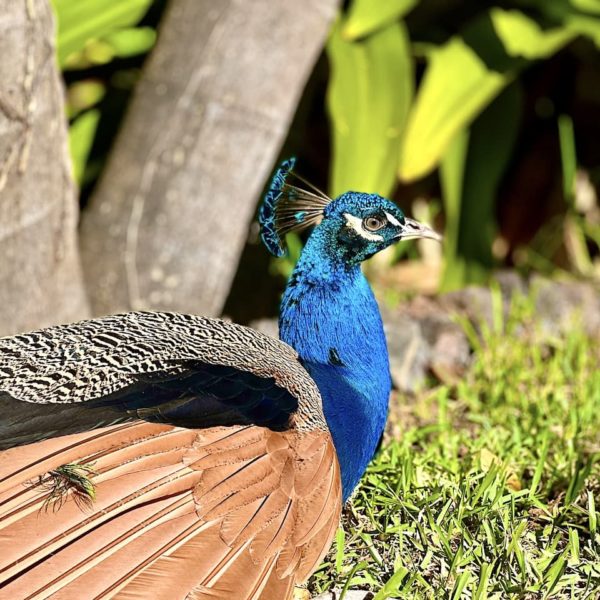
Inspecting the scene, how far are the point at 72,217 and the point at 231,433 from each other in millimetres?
1591

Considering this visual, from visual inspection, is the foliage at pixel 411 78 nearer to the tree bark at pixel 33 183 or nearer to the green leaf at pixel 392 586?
the tree bark at pixel 33 183

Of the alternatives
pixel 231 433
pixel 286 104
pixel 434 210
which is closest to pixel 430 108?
pixel 286 104

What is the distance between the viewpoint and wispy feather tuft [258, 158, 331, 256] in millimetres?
2531

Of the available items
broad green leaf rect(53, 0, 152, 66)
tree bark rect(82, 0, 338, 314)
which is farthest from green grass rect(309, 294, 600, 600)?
broad green leaf rect(53, 0, 152, 66)

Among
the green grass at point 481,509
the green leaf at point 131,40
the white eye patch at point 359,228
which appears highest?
the green leaf at point 131,40

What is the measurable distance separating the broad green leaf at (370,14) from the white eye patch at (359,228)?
1471 millimetres

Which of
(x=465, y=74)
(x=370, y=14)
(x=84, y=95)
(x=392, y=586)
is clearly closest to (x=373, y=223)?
(x=392, y=586)

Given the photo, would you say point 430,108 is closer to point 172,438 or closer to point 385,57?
point 385,57

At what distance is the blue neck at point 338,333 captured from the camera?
2254 millimetres

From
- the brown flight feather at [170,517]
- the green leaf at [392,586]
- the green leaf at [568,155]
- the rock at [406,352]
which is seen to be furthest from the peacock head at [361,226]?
the green leaf at [568,155]

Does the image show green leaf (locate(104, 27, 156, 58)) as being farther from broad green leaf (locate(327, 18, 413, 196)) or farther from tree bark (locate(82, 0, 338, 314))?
broad green leaf (locate(327, 18, 413, 196))

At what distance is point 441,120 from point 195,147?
101cm

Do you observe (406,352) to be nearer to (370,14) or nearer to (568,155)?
(370,14)

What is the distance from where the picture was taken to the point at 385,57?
12.5 ft
